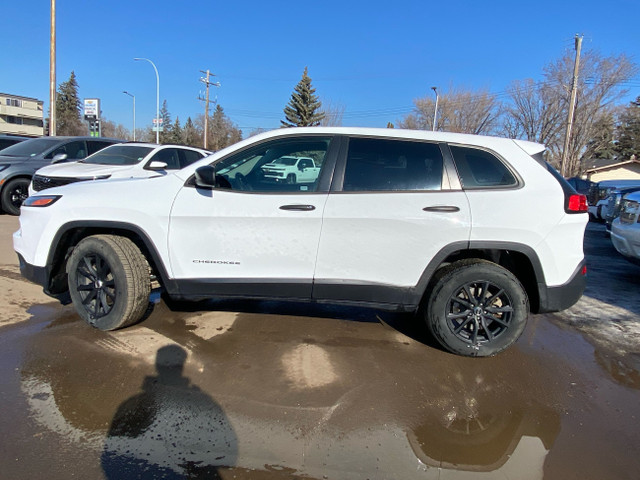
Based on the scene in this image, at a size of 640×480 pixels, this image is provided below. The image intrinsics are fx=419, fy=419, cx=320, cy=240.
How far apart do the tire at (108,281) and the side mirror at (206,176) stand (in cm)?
91

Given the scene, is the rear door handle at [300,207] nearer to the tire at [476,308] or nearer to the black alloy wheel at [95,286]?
the tire at [476,308]

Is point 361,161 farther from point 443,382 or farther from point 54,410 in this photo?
point 54,410

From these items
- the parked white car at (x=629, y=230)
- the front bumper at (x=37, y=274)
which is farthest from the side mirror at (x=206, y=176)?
the parked white car at (x=629, y=230)

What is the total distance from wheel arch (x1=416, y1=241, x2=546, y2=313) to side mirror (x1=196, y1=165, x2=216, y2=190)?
183 cm

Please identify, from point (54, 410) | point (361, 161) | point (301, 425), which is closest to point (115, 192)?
point (54, 410)

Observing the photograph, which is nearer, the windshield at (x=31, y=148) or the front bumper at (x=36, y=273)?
the front bumper at (x=36, y=273)

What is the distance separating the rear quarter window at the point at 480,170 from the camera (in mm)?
3324

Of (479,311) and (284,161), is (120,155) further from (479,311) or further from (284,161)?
(479,311)

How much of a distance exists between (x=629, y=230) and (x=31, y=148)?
1173 centimetres

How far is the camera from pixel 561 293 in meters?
3.36

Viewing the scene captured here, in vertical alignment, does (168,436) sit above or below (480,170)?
below

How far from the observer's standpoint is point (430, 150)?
11.3 feet

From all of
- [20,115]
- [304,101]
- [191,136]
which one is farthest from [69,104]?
[304,101]

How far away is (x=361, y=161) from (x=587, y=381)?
2.49 meters
